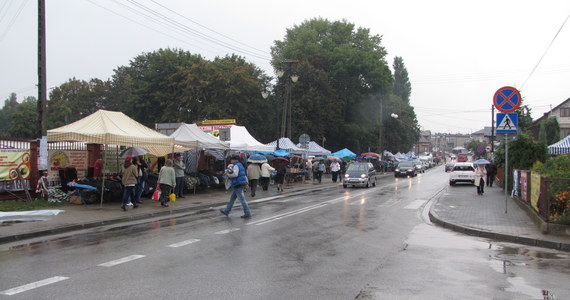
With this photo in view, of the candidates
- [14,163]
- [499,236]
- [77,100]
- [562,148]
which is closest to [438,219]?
[499,236]

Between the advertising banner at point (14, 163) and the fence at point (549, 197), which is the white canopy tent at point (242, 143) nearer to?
the advertising banner at point (14, 163)

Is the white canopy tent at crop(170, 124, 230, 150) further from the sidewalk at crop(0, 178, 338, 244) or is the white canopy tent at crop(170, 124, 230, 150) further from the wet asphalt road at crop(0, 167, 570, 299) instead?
the wet asphalt road at crop(0, 167, 570, 299)

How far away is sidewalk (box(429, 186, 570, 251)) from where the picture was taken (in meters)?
8.98

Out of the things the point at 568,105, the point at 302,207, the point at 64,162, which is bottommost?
the point at 302,207

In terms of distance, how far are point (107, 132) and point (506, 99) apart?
12.7 metres

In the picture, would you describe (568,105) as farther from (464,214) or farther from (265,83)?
(464,214)

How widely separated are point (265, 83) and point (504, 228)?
137 ft

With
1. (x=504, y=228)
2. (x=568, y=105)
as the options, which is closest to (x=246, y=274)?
(x=504, y=228)

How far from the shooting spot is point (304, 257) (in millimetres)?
7312

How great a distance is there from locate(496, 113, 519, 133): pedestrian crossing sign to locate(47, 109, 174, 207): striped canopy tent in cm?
1187

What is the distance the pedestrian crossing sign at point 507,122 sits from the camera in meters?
12.0

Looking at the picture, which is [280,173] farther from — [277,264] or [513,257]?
[277,264]

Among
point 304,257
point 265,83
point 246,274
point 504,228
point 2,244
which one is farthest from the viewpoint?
point 265,83

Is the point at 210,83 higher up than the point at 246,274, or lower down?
higher up
